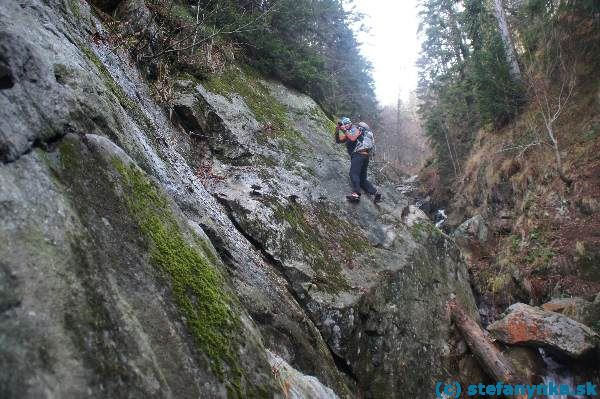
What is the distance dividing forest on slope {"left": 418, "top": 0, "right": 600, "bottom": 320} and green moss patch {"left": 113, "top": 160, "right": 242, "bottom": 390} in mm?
9705

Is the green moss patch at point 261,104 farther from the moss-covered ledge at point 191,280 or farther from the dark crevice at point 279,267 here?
the moss-covered ledge at point 191,280

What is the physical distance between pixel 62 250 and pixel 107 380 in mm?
765

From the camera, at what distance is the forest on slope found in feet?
Result: 36.3

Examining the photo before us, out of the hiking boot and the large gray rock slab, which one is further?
the hiking boot

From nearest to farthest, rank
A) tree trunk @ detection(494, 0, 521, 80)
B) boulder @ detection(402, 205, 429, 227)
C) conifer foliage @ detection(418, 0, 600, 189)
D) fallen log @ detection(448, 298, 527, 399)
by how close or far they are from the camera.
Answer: fallen log @ detection(448, 298, 527, 399)
boulder @ detection(402, 205, 429, 227)
conifer foliage @ detection(418, 0, 600, 189)
tree trunk @ detection(494, 0, 521, 80)

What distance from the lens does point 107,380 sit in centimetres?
211

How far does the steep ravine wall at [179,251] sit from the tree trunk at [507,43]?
32.1 ft

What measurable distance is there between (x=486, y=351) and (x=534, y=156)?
8.81 metres

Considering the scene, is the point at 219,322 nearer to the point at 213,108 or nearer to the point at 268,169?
the point at 268,169

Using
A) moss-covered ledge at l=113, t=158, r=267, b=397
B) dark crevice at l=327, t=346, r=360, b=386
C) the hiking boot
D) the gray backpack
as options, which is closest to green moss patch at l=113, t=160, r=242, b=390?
moss-covered ledge at l=113, t=158, r=267, b=397

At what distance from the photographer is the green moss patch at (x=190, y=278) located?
299 centimetres

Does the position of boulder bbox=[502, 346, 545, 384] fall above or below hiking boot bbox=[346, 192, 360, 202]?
below

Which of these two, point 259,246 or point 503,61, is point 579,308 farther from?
point 503,61

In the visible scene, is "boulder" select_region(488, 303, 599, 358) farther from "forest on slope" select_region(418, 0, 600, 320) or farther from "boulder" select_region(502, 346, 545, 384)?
"forest on slope" select_region(418, 0, 600, 320)
